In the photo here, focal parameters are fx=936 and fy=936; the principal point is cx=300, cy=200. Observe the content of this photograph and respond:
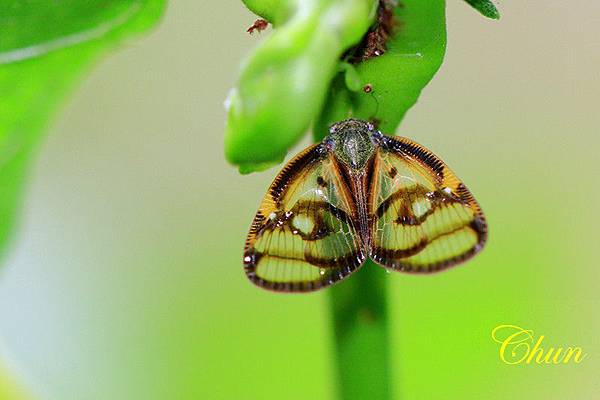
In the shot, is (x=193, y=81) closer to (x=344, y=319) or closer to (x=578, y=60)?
(x=578, y=60)

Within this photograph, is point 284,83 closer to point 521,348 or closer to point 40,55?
point 40,55

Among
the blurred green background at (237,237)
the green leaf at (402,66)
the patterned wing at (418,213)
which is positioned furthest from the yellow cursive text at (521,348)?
the green leaf at (402,66)

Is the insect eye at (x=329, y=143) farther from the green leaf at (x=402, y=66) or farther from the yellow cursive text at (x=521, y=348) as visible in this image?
the yellow cursive text at (x=521, y=348)

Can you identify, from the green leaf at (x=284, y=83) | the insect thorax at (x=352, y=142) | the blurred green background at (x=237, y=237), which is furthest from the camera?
the blurred green background at (x=237, y=237)

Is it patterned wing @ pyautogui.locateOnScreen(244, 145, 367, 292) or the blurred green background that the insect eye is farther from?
the blurred green background

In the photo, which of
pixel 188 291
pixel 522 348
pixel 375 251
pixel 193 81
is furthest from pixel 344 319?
pixel 193 81

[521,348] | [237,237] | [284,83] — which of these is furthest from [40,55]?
[237,237]
